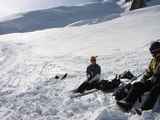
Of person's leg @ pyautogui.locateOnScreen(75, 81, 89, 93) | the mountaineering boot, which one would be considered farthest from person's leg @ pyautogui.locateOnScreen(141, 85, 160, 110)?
person's leg @ pyautogui.locateOnScreen(75, 81, 89, 93)

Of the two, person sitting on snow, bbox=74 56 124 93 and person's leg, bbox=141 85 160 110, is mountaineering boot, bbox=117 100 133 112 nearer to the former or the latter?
person's leg, bbox=141 85 160 110

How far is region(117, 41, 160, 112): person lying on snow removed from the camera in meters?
8.45

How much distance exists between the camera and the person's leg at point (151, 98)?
8406 mm

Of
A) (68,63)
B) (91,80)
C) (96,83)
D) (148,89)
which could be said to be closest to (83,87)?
(91,80)

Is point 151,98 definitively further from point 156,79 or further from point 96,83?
point 96,83

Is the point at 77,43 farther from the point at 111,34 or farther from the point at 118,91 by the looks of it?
the point at 118,91

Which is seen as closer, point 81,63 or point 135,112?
point 135,112

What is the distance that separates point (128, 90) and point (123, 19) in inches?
739

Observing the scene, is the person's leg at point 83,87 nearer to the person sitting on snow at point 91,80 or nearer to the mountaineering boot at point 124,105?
the person sitting on snow at point 91,80

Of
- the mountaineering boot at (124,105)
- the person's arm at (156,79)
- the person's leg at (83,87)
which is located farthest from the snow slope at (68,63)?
the person's arm at (156,79)

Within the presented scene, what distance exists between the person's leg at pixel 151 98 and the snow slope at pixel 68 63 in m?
0.25

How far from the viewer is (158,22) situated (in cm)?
2356

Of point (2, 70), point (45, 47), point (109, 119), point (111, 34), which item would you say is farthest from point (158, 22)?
point (109, 119)

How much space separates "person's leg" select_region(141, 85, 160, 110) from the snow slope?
25 centimetres
